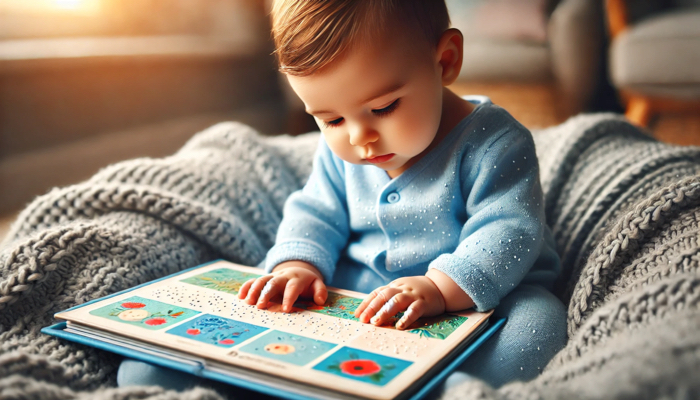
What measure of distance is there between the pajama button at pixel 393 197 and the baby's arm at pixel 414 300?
12 centimetres

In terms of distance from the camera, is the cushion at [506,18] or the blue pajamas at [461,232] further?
the cushion at [506,18]

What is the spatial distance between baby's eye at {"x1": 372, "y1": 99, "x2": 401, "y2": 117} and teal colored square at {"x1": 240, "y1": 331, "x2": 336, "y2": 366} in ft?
0.81

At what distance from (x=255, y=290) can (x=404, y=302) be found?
0.17 m

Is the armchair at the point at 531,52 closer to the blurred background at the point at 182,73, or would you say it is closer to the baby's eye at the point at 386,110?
the blurred background at the point at 182,73

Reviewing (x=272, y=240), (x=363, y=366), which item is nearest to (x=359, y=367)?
(x=363, y=366)

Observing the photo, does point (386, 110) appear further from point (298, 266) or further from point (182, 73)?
point (182, 73)

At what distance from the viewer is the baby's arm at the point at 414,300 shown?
595mm

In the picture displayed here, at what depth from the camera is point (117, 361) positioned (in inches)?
25.0

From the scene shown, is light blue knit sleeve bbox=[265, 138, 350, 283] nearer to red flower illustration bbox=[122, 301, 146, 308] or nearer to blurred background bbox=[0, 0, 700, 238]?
red flower illustration bbox=[122, 301, 146, 308]

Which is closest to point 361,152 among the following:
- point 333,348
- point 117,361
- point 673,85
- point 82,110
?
point 333,348

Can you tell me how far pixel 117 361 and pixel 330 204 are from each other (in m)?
0.33

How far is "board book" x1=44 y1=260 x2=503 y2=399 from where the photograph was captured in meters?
0.49

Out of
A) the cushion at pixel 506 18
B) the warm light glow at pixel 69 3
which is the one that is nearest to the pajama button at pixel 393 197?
the cushion at pixel 506 18

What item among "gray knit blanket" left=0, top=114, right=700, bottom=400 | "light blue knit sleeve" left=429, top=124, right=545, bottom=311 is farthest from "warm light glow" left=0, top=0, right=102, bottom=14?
"light blue knit sleeve" left=429, top=124, right=545, bottom=311
